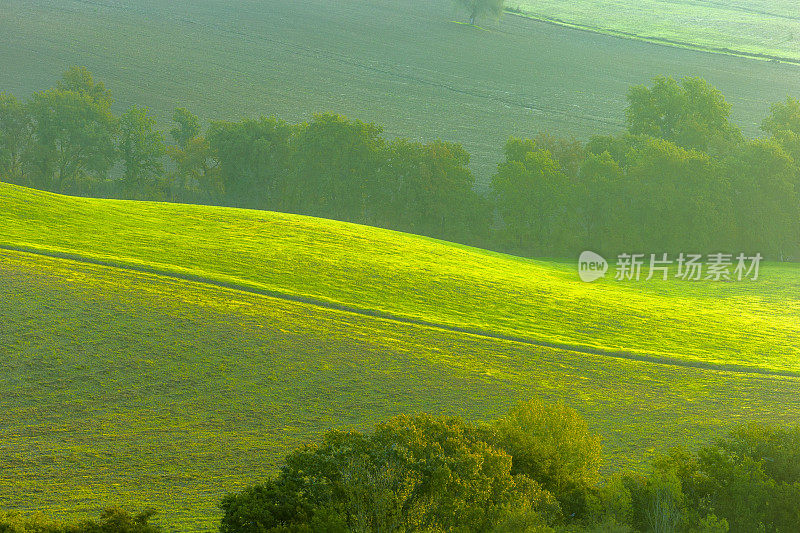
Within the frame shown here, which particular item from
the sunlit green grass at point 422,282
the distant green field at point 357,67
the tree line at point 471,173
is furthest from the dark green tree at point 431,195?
the sunlit green grass at point 422,282

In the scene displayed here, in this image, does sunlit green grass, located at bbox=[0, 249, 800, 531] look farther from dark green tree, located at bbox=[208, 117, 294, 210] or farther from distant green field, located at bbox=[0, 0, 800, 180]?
distant green field, located at bbox=[0, 0, 800, 180]

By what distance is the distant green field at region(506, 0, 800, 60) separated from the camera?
110 meters

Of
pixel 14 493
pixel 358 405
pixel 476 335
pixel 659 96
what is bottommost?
pixel 14 493

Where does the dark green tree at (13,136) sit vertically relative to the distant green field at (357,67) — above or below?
below

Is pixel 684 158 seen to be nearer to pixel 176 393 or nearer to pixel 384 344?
pixel 384 344

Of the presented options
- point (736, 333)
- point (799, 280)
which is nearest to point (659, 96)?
point (799, 280)

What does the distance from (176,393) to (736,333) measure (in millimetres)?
22111

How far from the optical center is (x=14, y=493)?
15258 mm

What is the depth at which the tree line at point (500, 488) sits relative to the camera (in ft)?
43.3

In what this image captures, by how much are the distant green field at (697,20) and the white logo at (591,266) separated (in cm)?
6422

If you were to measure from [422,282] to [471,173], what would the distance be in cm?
3294

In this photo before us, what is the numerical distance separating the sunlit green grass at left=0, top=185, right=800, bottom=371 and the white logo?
8.51ft

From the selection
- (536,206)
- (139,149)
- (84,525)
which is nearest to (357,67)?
(139,149)

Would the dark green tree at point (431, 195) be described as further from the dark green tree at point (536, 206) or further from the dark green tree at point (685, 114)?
the dark green tree at point (685, 114)
